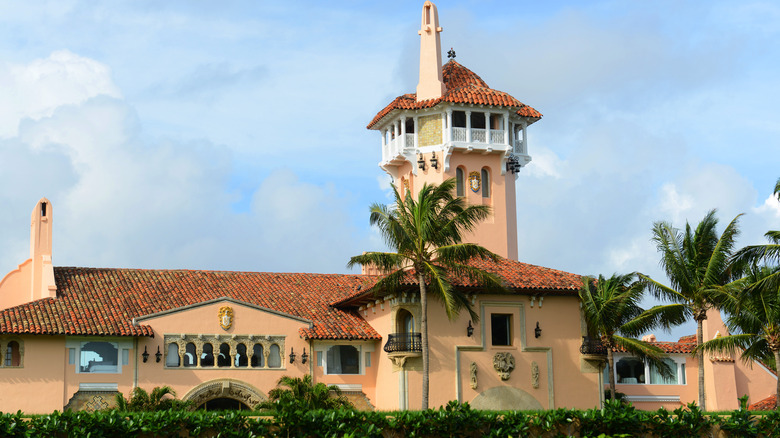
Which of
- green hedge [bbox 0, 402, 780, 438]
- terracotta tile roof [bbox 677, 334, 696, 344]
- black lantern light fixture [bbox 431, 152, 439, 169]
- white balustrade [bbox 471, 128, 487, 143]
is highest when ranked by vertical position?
white balustrade [bbox 471, 128, 487, 143]

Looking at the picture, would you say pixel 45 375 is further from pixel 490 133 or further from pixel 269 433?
pixel 490 133

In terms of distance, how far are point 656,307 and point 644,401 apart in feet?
35.1

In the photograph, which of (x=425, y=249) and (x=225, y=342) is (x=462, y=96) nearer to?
(x=425, y=249)

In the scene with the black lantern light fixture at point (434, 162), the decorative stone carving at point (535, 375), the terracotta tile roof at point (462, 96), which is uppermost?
the terracotta tile roof at point (462, 96)

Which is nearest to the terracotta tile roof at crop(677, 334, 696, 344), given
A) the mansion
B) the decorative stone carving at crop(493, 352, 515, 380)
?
the mansion

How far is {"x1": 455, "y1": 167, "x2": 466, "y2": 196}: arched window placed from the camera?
163ft

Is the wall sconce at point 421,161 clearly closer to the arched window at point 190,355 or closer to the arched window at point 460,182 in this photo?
the arched window at point 460,182

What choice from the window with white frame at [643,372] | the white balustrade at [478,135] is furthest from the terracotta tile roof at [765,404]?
the white balustrade at [478,135]

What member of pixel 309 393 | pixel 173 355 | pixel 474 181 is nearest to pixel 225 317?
pixel 173 355

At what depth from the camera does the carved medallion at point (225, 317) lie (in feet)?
141

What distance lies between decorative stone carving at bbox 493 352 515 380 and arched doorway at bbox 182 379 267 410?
30.4ft

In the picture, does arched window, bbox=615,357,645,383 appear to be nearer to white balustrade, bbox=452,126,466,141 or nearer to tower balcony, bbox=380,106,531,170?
tower balcony, bbox=380,106,531,170

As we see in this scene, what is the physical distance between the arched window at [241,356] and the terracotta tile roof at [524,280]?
490 cm

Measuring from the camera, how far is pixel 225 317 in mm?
43000
